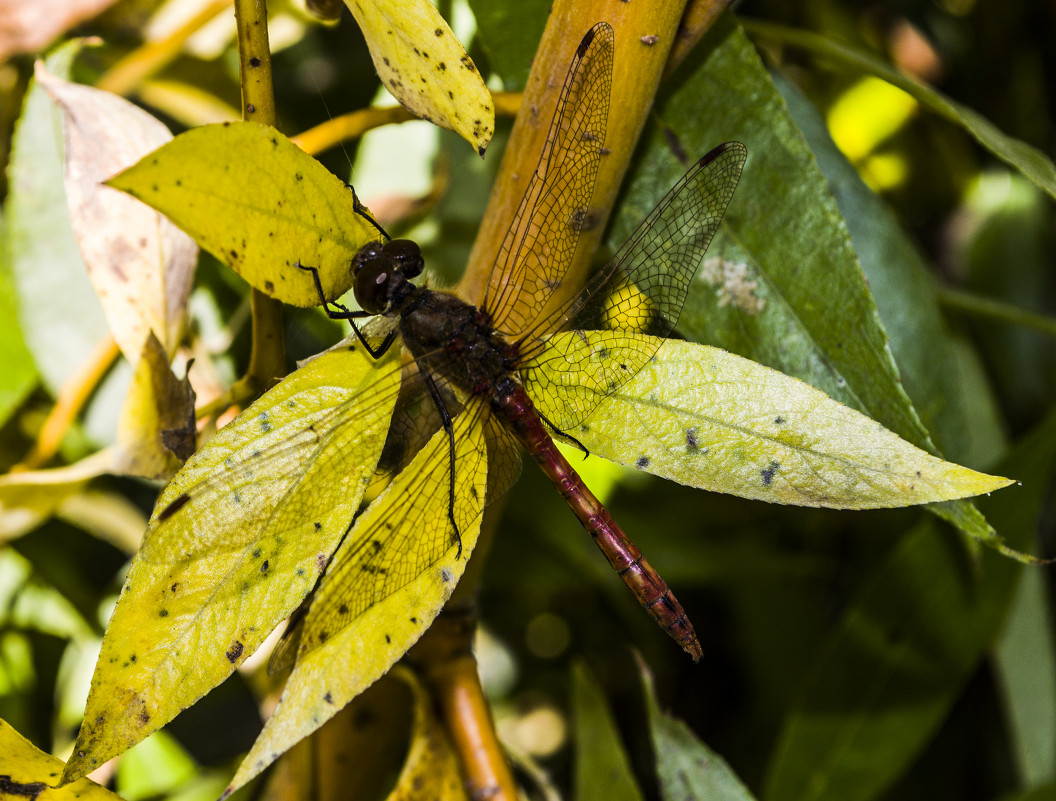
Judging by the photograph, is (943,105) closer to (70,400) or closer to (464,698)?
(464,698)

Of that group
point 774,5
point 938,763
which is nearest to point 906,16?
point 774,5

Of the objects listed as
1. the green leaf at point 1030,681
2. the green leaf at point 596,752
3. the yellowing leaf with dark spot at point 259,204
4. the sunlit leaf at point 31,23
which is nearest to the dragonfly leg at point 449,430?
the yellowing leaf with dark spot at point 259,204

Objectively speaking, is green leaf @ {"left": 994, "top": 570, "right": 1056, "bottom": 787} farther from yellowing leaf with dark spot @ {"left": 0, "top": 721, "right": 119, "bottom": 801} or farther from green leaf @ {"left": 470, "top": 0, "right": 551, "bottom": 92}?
yellowing leaf with dark spot @ {"left": 0, "top": 721, "right": 119, "bottom": 801}

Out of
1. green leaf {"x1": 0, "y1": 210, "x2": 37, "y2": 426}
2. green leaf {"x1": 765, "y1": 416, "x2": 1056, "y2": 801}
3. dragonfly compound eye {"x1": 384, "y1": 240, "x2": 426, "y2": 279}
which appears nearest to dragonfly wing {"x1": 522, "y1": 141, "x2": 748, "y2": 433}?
dragonfly compound eye {"x1": 384, "y1": 240, "x2": 426, "y2": 279}

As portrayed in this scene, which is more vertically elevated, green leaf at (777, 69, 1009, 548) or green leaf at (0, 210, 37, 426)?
green leaf at (0, 210, 37, 426)

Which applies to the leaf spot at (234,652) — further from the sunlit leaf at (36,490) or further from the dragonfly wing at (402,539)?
the sunlit leaf at (36,490)

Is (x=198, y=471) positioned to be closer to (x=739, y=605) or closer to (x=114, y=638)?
(x=114, y=638)
